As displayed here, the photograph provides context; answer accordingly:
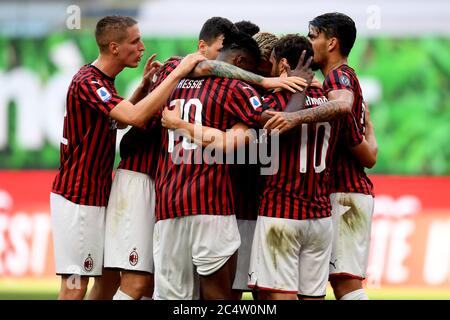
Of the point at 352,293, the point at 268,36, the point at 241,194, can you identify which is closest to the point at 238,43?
the point at 268,36

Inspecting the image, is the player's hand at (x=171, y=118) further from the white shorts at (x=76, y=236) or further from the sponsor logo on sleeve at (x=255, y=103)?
the white shorts at (x=76, y=236)

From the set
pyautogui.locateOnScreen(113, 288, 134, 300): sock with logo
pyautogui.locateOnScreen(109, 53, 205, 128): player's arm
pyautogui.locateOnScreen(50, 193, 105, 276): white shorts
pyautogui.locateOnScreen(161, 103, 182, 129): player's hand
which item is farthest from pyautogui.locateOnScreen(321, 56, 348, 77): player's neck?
pyautogui.locateOnScreen(113, 288, 134, 300): sock with logo

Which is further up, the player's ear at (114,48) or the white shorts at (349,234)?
the player's ear at (114,48)

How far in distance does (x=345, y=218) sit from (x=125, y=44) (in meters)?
2.02

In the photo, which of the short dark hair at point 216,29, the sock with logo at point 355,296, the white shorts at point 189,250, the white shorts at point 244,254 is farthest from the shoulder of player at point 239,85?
the sock with logo at point 355,296

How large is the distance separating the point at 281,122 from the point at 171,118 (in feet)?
2.45

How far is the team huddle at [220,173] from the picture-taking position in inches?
253

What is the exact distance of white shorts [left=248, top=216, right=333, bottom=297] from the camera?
255 inches

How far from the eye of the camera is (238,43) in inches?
266

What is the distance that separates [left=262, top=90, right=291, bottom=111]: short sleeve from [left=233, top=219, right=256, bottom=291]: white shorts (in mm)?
979

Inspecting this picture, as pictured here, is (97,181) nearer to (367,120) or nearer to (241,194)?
(241,194)

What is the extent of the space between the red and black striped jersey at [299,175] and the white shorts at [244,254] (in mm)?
521

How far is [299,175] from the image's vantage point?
6.54 metres

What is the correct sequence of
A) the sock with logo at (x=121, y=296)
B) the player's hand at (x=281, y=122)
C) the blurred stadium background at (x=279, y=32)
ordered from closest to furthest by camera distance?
the player's hand at (x=281, y=122), the sock with logo at (x=121, y=296), the blurred stadium background at (x=279, y=32)
